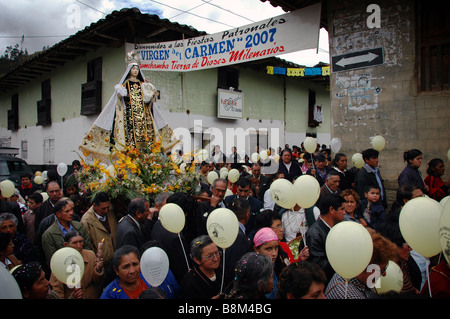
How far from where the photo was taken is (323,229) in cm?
294

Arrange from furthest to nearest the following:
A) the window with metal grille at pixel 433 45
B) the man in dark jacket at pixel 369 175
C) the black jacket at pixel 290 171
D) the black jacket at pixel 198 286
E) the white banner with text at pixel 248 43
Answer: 1. the white banner with text at pixel 248 43
2. the black jacket at pixel 290 171
3. the window with metal grille at pixel 433 45
4. the man in dark jacket at pixel 369 175
5. the black jacket at pixel 198 286

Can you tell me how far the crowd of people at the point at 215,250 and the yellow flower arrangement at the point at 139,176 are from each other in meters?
0.23

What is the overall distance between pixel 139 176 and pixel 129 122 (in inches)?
60.2

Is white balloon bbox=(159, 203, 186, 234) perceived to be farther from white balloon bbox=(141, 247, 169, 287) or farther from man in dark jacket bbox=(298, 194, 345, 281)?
man in dark jacket bbox=(298, 194, 345, 281)

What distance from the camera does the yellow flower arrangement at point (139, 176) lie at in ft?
13.9

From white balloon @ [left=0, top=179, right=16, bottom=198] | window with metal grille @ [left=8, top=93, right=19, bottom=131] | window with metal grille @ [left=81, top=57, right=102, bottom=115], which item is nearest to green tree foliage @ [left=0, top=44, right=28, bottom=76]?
window with metal grille @ [left=8, top=93, right=19, bottom=131]

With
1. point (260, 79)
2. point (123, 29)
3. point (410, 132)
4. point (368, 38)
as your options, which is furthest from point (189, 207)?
point (260, 79)

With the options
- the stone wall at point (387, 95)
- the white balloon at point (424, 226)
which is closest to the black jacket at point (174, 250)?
the white balloon at point (424, 226)

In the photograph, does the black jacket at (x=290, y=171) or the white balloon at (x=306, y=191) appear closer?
the white balloon at (x=306, y=191)

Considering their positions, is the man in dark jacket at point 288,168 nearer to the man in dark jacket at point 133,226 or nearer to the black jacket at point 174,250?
the man in dark jacket at point 133,226

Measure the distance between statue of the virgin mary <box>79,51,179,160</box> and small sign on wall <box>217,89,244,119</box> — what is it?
740 cm

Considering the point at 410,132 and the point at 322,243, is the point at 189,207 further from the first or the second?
the point at 410,132

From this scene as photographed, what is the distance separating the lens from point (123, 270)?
8.02 ft

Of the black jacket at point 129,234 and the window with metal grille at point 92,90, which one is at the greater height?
the window with metal grille at point 92,90
